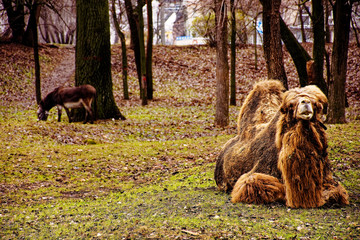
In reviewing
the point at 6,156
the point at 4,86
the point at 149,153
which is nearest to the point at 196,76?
the point at 4,86

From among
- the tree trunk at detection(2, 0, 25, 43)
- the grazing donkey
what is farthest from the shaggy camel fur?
the tree trunk at detection(2, 0, 25, 43)

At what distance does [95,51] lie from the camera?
15188 millimetres

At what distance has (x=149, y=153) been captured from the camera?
10414mm

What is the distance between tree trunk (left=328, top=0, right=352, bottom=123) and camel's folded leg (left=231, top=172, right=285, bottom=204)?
9255 millimetres

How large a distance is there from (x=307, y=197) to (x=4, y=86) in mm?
24381

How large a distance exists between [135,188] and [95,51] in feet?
30.5

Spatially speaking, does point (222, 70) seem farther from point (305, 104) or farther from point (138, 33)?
point (305, 104)

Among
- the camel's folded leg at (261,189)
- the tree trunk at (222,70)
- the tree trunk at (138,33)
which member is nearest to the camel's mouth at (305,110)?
the camel's folded leg at (261,189)

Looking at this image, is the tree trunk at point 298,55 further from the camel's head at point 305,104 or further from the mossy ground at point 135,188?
A: the camel's head at point 305,104

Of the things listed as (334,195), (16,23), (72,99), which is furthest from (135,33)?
(334,195)

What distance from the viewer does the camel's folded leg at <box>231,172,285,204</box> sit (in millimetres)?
4375

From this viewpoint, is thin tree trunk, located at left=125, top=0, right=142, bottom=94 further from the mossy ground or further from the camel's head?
the camel's head

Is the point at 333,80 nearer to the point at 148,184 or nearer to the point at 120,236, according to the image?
the point at 148,184

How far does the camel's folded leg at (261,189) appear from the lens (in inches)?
172
